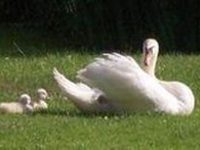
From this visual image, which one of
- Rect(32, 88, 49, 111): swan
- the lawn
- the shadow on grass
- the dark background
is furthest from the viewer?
the dark background

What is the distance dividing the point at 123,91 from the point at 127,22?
35.2 ft

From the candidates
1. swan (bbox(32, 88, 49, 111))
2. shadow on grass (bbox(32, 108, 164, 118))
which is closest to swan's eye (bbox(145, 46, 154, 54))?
shadow on grass (bbox(32, 108, 164, 118))

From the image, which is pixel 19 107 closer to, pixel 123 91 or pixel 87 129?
pixel 123 91

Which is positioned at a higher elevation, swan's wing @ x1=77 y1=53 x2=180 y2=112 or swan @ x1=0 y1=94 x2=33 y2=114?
swan's wing @ x1=77 y1=53 x2=180 y2=112

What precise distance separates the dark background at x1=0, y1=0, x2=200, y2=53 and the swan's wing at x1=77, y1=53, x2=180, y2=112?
9.61 meters

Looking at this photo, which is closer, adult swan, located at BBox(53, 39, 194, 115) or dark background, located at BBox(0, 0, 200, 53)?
Answer: adult swan, located at BBox(53, 39, 194, 115)

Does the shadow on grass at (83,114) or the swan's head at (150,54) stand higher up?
the swan's head at (150,54)

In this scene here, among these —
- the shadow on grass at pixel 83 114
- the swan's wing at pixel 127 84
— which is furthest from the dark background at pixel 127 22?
the swan's wing at pixel 127 84

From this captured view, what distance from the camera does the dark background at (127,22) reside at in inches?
836

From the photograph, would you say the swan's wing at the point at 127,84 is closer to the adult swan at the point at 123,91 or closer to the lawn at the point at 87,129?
the adult swan at the point at 123,91

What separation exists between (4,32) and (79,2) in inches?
95.0

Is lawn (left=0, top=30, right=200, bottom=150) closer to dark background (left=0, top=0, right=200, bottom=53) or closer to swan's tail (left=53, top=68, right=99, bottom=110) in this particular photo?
swan's tail (left=53, top=68, right=99, bottom=110)

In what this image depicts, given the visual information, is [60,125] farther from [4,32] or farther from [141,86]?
[4,32]

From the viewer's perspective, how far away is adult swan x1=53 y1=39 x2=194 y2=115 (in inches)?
438
